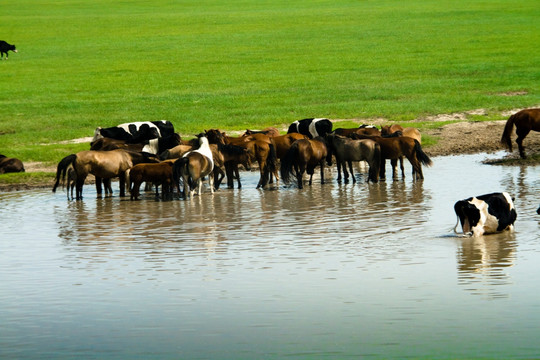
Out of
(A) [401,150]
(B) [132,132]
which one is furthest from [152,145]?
(A) [401,150]

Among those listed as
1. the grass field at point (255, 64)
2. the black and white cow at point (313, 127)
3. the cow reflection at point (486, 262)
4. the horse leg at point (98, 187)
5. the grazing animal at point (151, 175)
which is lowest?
the cow reflection at point (486, 262)

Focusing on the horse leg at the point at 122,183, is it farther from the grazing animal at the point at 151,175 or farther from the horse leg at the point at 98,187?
the grazing animal at the point at 151,175

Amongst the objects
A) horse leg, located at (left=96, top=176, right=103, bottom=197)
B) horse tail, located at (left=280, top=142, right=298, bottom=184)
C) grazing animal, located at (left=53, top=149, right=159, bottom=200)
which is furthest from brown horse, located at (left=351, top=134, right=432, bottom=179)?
horse leg, located at (left=96, top=176, right=103, bottom=197)

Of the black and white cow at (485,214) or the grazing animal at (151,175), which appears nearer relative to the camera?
the black and white cow at (485,214)

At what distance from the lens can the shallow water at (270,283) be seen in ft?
25.9

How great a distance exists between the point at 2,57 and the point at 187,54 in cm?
1029

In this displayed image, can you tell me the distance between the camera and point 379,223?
1394cm

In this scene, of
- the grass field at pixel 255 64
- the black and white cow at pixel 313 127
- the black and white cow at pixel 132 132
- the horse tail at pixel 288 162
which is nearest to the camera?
the horse tail at pixel 288 162

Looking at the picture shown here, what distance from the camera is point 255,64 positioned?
151 ft

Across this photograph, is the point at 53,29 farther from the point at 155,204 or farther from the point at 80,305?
the point at 80,305

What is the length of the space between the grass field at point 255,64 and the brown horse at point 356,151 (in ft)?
25.0

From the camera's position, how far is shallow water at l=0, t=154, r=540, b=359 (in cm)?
788

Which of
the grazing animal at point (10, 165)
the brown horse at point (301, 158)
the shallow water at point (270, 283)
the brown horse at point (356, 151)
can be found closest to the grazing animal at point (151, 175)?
the shallow water at point (270, 283)

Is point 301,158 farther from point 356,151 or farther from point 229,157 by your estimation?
point 229,157
